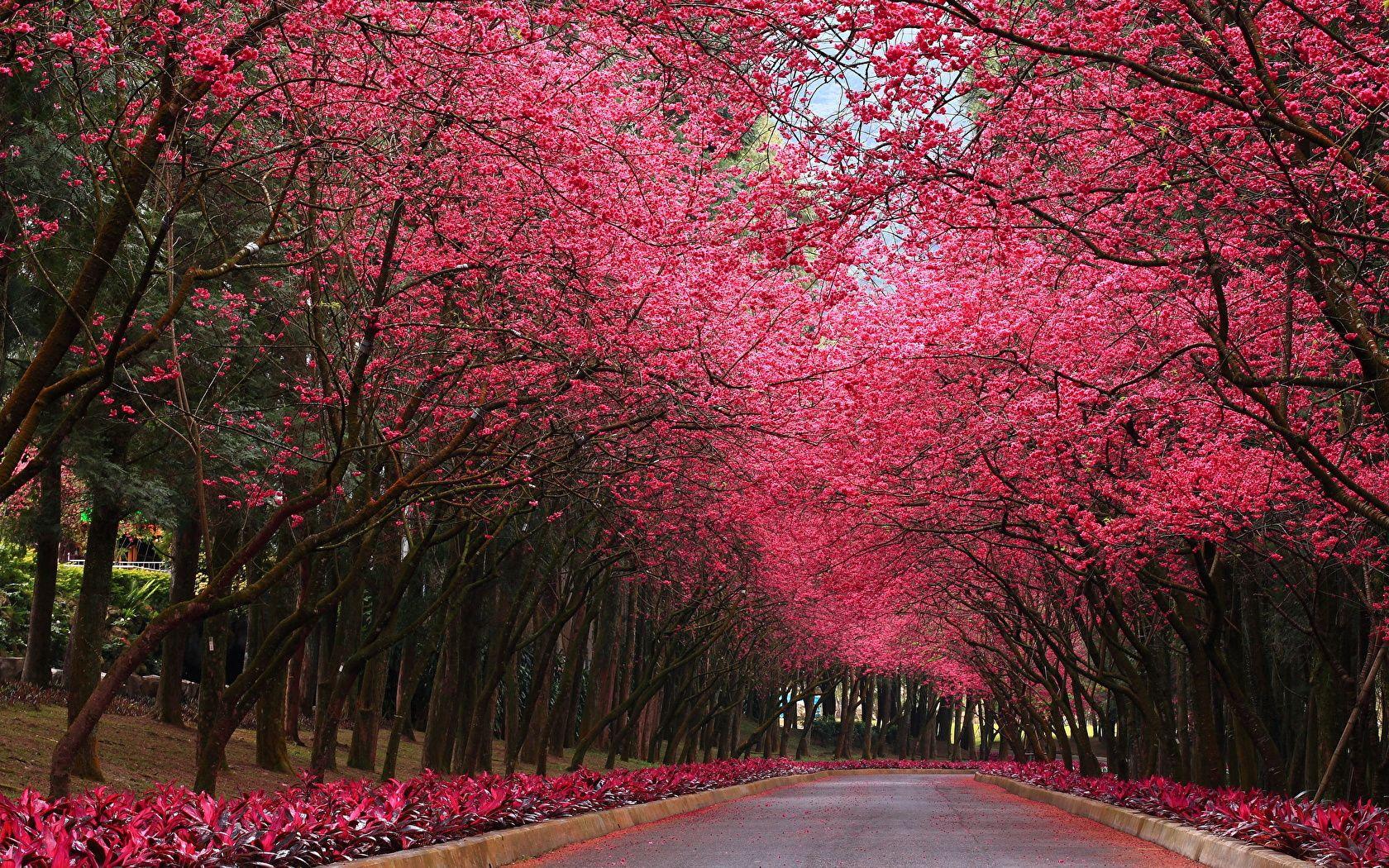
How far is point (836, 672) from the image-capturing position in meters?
62.1

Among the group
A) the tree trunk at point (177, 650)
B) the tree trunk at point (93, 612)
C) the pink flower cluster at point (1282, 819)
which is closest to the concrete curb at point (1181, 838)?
the pink flower cluster at point (1282, 819)

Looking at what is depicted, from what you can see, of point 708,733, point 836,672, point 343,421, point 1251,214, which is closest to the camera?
point 1251,214

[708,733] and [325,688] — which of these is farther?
[708,733]

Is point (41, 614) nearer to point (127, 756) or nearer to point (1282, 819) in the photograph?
point (127, 756)

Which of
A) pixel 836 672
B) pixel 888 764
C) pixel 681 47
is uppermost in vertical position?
pixel 681 47

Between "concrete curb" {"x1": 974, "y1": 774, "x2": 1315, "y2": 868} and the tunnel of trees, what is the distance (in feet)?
6.11

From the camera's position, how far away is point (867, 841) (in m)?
17.7

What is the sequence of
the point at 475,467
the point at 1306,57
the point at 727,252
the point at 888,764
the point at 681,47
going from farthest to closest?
the point at 888,764
the point at 475,467
the point at 727,252
the point at 1306,57
the point at 681,47

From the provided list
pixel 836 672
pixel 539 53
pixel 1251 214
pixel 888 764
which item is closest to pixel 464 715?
pixel 539 53

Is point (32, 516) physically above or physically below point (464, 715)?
above

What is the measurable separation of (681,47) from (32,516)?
19443 mm

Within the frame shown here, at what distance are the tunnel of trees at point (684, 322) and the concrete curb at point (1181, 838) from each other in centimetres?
186

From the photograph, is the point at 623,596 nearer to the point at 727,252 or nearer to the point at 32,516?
the point at 32,516

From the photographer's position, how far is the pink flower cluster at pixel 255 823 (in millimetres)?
7594
